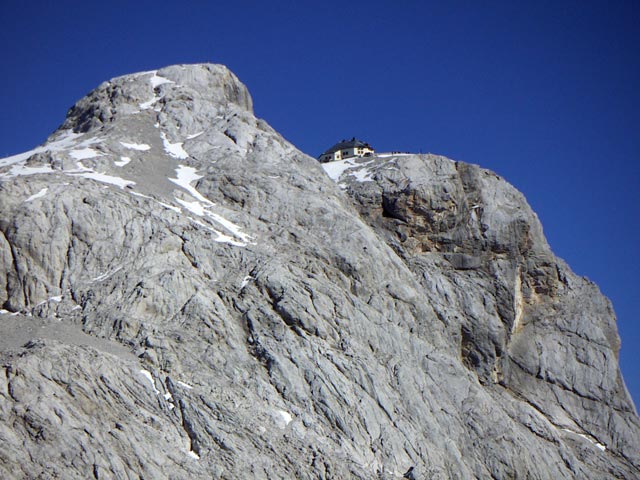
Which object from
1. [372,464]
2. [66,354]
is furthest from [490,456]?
[66,354]

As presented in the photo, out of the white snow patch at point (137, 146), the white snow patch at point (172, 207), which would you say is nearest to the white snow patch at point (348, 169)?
the white snow patch at point (137, 146)

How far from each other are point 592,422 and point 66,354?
4581 centimetres

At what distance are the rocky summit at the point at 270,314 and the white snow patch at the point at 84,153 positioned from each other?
34 centimetres

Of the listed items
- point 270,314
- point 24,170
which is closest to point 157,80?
point 24,170

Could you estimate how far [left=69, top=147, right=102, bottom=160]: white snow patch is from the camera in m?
84.4

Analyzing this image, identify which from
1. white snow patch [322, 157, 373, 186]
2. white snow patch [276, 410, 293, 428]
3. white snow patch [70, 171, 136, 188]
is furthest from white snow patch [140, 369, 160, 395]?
white snow patch [322, 157, 373, 186]

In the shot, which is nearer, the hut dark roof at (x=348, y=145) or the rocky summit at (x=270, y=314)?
the rocky summit at (x=270, y=314)

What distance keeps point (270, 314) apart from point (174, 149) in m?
25.8

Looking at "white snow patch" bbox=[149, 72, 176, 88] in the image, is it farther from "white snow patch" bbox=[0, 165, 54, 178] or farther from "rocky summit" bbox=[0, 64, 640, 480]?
"white snow patch" bbox=[0, 165, 54, 178]

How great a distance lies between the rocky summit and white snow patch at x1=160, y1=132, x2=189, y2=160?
26 cm

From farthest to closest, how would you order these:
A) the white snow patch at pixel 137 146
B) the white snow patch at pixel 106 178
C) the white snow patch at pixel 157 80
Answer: the white snow patch at pixel 157 80
the white snow patch at pixel 137 146
the white snow patch at pixel 106 178

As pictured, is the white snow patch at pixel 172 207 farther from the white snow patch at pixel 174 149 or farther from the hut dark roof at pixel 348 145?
the hut dark roof at pixel 348 145

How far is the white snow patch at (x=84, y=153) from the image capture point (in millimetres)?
84438

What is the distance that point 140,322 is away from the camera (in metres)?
67.6
